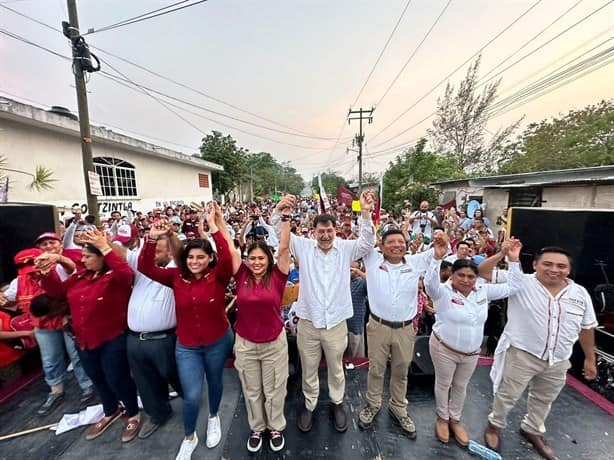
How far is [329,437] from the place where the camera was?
229 centimetres

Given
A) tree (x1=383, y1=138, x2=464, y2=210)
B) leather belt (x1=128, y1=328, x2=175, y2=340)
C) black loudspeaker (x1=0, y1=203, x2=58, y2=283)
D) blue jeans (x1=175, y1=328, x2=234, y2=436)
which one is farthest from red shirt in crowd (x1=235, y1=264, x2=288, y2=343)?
tree (x1=383, y1=138, x2=464, y2=210)

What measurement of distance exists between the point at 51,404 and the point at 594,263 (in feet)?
21.4

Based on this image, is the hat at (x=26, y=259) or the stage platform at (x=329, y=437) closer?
the stage platform at (x=329, y=437)

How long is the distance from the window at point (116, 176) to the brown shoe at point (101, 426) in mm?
10704

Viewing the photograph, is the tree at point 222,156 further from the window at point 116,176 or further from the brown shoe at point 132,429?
the brown shoe at point 132,429

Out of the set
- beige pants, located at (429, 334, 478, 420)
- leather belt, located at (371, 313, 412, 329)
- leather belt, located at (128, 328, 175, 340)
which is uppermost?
leather belt, located at (371, 313, 412, 329)

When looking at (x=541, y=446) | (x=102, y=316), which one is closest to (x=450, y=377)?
(x=541, y=446)

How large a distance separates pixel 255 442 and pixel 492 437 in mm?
2084

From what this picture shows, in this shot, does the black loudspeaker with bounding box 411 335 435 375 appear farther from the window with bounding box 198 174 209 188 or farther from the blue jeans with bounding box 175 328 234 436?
the window with bounding box 198 174 209 188

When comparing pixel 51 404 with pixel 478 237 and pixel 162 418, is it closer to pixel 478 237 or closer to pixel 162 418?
pixel 162 418

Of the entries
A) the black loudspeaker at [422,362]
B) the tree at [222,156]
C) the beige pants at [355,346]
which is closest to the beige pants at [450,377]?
the black loudspeaker at [422,362]

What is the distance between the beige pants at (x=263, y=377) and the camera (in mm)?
2020

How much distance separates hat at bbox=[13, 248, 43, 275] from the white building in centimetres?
671

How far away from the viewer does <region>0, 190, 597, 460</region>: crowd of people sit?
79.4 inches
